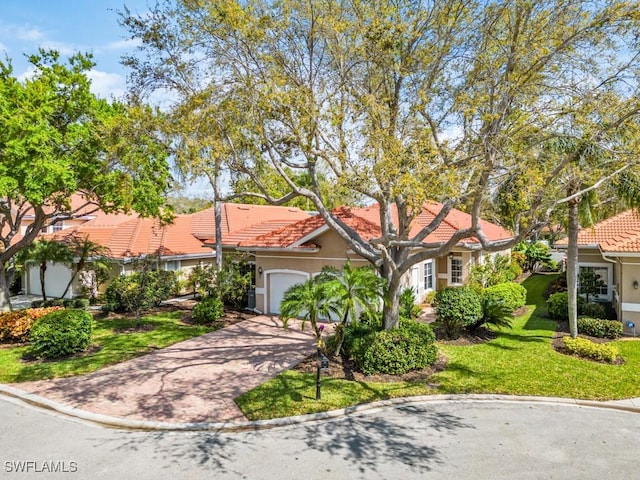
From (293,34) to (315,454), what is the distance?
11.0m

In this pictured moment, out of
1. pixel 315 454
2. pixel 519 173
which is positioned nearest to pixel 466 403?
pixel 315 454

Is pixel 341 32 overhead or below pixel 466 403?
overhead

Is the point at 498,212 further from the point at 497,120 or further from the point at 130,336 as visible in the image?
the point at 130,336

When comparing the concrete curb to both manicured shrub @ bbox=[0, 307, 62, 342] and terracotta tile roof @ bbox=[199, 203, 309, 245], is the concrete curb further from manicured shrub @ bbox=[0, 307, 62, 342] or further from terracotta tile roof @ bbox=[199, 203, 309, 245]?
terracotta tile roof @ bbox=[199, 203, 309, 245]

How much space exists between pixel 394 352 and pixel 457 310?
4.02 m

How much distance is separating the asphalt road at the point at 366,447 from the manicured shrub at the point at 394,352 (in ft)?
6.30

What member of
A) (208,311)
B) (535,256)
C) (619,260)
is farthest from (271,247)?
(535,256)

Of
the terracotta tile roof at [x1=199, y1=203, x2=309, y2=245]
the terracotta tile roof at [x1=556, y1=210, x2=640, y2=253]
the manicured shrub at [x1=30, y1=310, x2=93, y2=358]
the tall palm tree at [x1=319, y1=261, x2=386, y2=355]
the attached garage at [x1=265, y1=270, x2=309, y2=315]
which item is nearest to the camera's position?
the tall palm tree at [x1=319, y1=261, x2=386, y2=355]

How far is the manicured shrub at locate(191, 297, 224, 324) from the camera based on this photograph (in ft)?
62.1

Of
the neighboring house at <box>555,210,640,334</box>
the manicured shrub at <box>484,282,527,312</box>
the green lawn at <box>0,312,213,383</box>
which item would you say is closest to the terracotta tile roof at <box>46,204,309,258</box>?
the green lawn at <box>0,312,213,383</box>

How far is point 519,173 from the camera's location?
1028 cm

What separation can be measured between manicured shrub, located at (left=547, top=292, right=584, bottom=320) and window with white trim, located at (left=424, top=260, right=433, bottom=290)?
6019 millimetres

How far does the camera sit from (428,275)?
22.9m

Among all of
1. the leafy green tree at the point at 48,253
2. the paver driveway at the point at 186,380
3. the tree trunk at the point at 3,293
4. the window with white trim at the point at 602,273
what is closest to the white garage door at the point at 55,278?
the leafy green tree at the point at 48,253
